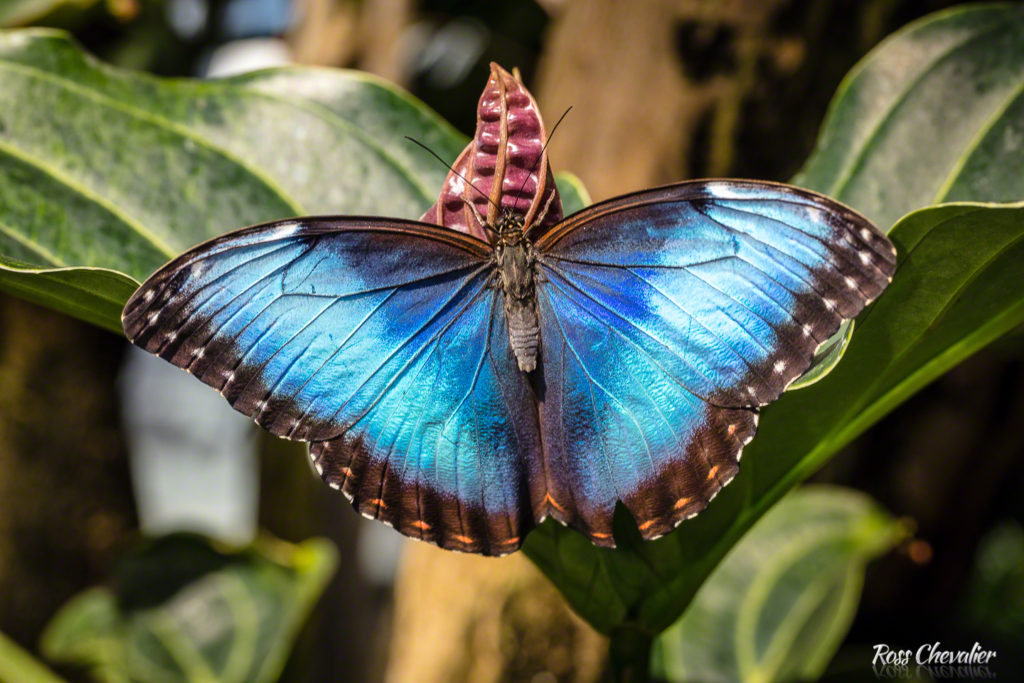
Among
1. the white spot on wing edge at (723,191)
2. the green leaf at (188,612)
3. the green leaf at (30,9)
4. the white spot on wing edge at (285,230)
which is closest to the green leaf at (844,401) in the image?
the white spot on wing edge at (723,191)

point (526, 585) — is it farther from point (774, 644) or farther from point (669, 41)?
point (669, 41)

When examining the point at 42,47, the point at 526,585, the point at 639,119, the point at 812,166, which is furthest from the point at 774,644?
the point at 42,47

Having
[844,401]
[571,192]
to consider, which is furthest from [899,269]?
[571,192]

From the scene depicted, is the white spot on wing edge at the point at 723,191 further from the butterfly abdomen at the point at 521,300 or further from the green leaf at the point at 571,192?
the green leaf at the point at 571,192

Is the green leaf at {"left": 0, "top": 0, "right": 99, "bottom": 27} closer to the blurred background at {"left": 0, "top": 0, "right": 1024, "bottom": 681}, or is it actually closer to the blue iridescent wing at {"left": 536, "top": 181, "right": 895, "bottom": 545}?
the blurred background at {"left": 0, "top": 0, "right": 1024, "bottom": 681}

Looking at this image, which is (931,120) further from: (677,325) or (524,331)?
(524,331)
